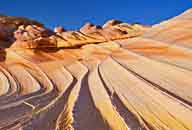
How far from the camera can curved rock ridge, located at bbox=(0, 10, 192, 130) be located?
4.48 m

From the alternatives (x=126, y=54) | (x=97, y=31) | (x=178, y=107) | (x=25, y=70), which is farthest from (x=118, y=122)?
(x=97, y=31)

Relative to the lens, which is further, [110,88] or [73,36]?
[73,36]

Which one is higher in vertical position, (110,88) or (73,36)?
(110,88)

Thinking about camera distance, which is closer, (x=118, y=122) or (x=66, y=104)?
(x=118, y=122)

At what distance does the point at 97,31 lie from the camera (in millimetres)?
15305

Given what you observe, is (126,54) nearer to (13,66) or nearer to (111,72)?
(111,72)

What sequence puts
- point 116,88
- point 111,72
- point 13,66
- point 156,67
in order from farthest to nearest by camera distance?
point 13,66 → point 111,72 → point 156,67 → point 116,88

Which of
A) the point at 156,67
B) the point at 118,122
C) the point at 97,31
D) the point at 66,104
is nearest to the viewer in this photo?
the point at 118,122

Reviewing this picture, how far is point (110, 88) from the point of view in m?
6.58

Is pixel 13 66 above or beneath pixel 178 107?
beneath

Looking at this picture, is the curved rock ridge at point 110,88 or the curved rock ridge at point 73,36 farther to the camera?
the curved rock ridge at point 73,36

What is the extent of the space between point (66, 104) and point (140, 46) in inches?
147

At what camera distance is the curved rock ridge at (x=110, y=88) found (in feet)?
14.7

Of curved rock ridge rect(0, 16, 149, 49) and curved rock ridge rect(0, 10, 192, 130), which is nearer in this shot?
curved rock ridge rect(0, 10, 192, 130)
